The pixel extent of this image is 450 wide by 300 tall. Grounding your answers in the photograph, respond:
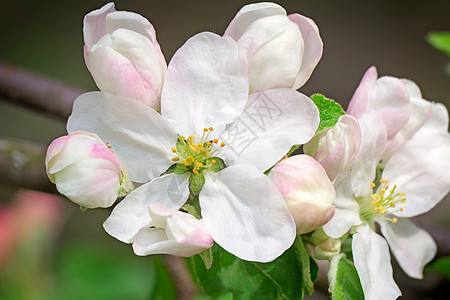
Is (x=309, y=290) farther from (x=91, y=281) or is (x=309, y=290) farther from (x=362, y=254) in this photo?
(x=91, y=281)

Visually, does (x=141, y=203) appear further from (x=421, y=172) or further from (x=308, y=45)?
(x=421, y=172)

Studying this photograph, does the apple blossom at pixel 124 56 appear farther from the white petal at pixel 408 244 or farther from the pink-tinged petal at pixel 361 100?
the white petal at pixel 408 244

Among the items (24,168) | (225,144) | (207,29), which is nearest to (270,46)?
(225,144)

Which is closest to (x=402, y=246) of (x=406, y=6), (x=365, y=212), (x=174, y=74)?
(x=365, y=212)

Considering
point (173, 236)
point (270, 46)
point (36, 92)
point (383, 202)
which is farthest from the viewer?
point (36, 92)

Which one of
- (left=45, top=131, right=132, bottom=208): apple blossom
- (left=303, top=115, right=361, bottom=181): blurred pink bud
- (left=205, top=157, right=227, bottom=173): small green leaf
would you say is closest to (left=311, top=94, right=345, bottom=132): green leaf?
(left=303, top=115, right=361, bottom=181): blurred pink bud

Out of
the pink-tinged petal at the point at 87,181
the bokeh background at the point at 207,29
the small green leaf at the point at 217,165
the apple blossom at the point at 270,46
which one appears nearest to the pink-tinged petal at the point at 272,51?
the apple blossom at the point at 270,46
